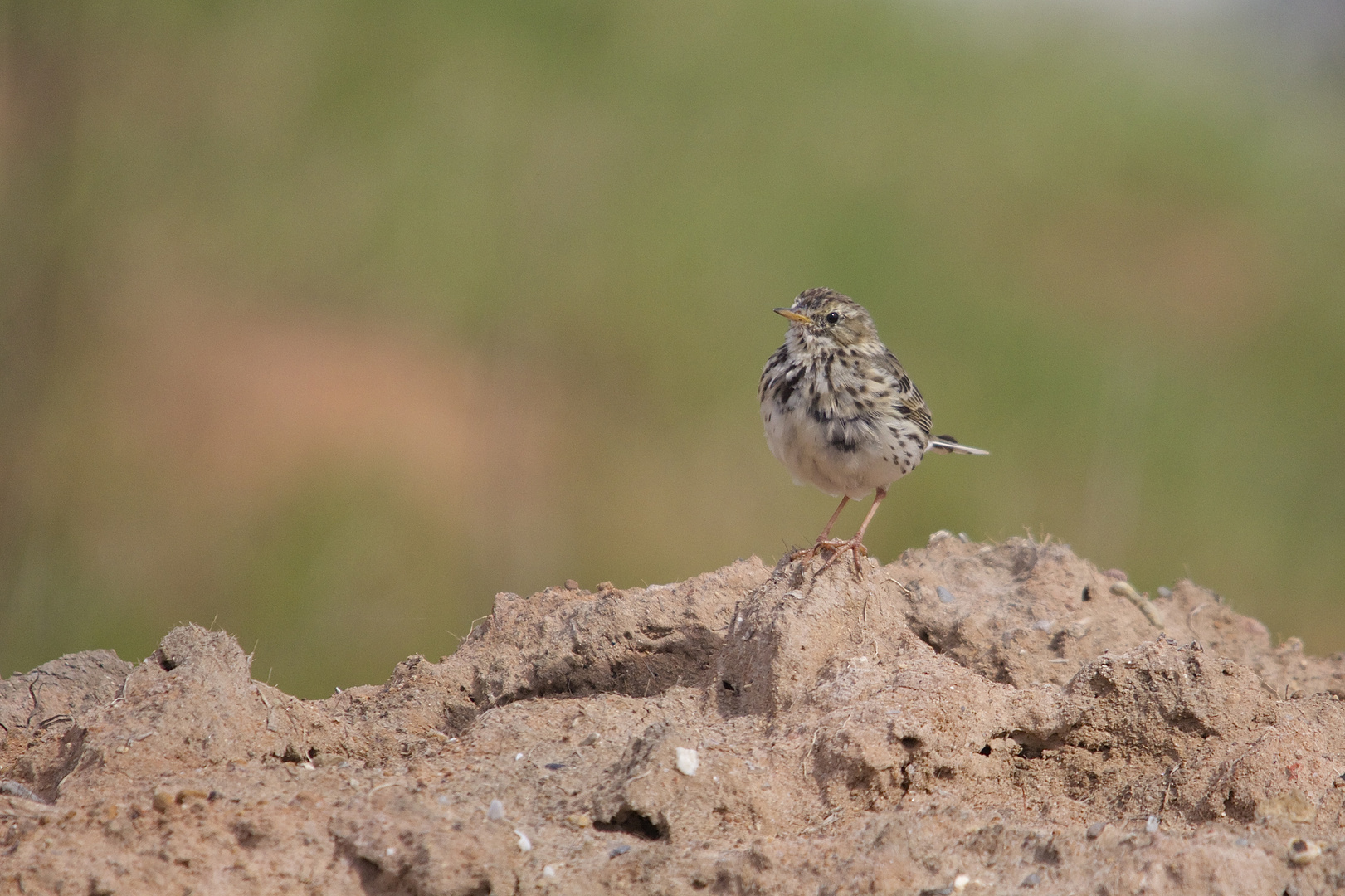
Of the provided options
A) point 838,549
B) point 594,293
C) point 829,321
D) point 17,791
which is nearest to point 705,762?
point 838,549

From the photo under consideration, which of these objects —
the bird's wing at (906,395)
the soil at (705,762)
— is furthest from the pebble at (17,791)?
the bird's wing at (906,395)

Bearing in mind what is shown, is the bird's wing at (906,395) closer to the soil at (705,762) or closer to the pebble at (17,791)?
the soil at (705,762)

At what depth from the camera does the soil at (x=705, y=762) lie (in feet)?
10.5

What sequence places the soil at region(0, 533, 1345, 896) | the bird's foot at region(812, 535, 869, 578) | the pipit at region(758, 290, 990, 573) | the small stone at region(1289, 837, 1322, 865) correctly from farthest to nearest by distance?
the pipit at region(758, 290, 990, 573) < the bird's foot at region(812, 535, 869, 578) < the soil at region(0, 533, 1345, 896) < the small stone at region(1289, 837, 1322, 865)

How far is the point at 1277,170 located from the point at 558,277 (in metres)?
11.9

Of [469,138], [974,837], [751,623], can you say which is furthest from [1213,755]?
[469,138]

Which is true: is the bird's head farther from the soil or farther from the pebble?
the pebble

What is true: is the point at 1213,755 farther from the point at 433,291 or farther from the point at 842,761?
the point at 433,291

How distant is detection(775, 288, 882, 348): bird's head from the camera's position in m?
5.89

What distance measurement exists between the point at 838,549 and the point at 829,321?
1596 millimetres

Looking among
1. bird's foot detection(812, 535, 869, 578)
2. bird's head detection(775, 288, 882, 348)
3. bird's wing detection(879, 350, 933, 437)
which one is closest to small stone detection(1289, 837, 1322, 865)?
bird's foot detection(812, 535, 869, 578)

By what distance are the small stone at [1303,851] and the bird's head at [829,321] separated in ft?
10.7

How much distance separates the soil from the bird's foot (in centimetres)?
4

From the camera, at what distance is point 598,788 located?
3699 millimetres
